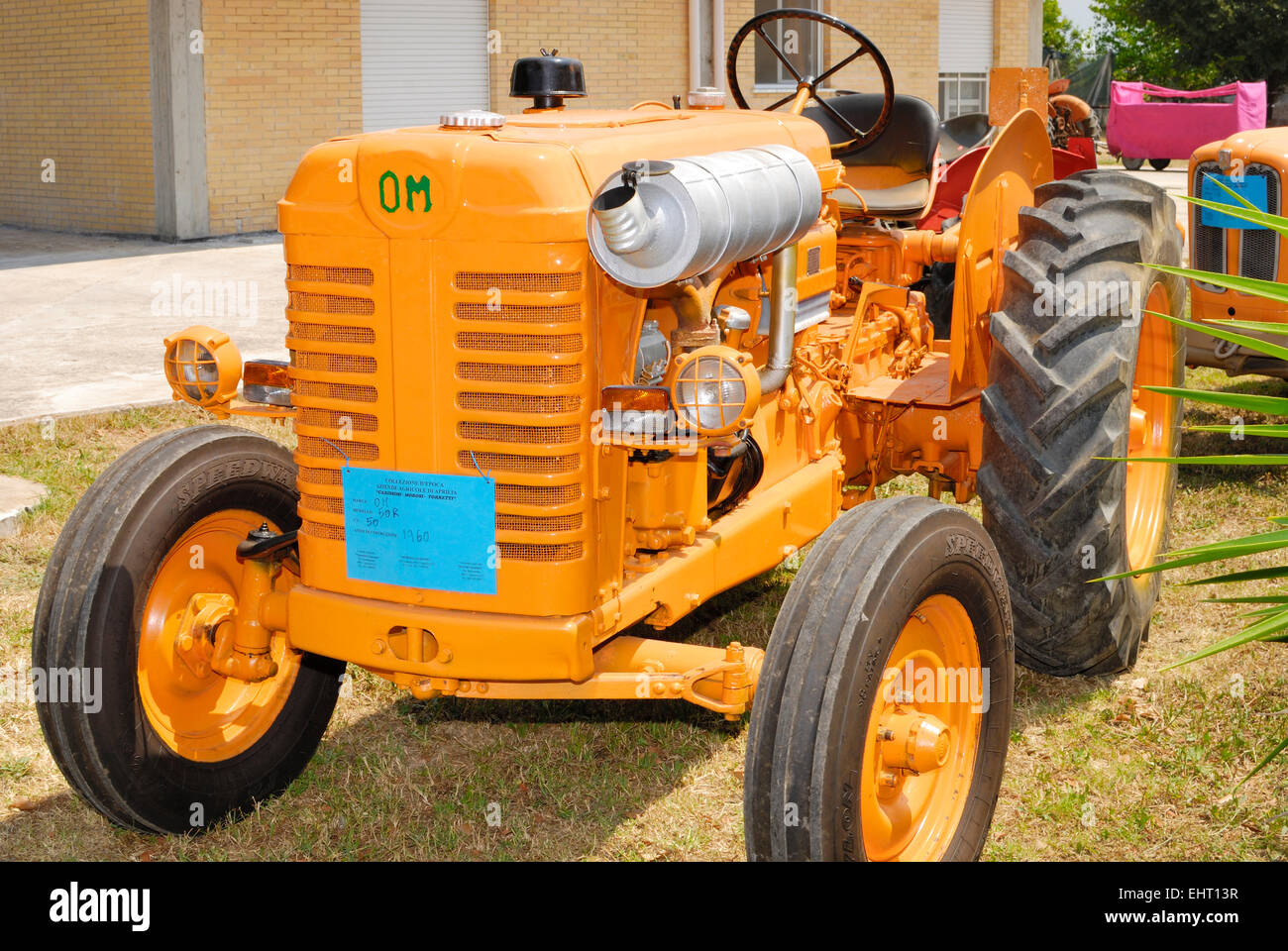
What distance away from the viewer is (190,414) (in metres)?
7.41

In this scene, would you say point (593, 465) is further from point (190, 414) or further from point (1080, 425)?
point (190, 414)

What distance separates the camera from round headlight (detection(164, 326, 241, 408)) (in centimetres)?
354

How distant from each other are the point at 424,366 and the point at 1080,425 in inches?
73.3

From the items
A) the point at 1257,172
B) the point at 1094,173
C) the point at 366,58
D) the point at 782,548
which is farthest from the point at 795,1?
the point at 782,548

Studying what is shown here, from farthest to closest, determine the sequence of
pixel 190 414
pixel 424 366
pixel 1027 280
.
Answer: pixel 190 414 < pixel 1027 280 < pixel 424 366

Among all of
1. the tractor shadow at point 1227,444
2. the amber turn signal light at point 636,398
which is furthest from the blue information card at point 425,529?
the tractor shadow at point 1227,444

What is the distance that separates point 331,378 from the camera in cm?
312

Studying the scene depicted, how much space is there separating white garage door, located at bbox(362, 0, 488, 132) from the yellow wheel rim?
1130 cm

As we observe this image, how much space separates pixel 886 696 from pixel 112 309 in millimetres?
8169

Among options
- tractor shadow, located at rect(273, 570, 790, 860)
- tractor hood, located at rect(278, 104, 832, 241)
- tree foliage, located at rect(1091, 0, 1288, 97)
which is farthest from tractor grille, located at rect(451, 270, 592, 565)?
tree foliage, located at rect(1091, 0, 1288, 97)

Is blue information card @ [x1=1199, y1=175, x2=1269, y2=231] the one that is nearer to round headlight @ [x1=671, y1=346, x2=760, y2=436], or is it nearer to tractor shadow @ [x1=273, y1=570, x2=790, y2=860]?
tractor shadow @ [x1=273, y1=570, x2=790, y2=860]

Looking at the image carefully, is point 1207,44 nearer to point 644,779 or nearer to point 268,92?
point 268,92

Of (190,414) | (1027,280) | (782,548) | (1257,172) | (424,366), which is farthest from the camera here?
(190,414)

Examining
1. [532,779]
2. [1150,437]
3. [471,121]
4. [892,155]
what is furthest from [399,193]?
[1150,437]
